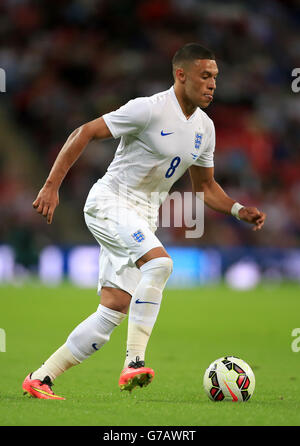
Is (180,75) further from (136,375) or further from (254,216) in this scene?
(136,375)

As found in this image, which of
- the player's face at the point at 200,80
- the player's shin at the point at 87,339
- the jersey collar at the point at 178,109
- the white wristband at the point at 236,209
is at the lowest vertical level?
the player's shin at the point at 87,339

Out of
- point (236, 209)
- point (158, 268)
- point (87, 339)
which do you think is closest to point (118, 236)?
point (158, 268)

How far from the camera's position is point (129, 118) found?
16.6 ft

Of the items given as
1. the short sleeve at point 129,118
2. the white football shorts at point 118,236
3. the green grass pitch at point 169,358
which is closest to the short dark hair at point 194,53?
the short sleeve at point 129,118

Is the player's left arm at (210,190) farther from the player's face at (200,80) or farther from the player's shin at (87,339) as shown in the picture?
the player's shin at (87,339)

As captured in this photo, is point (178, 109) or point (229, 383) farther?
point (178, 109)

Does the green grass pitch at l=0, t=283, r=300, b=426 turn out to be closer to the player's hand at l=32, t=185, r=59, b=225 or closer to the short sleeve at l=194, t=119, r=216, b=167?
the player's hand at l=32, t=185, r=59, b=225

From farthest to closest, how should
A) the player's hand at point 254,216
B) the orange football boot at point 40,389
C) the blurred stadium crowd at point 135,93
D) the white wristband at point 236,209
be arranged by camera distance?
the blurred stadium crowd at point 135,93
the white wristband at point 236,209
the player's hand at point 254,216
the orange football boot at point 40,389

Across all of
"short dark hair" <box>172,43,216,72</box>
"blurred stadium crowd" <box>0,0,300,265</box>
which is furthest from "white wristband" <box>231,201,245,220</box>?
"blurred stadium crowd" <box>0,0,300,265</box>

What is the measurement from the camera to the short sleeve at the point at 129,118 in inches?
199

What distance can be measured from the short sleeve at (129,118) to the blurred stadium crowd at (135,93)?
1395 cm

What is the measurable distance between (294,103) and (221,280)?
6694 millimetres

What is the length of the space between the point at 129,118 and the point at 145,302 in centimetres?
112
